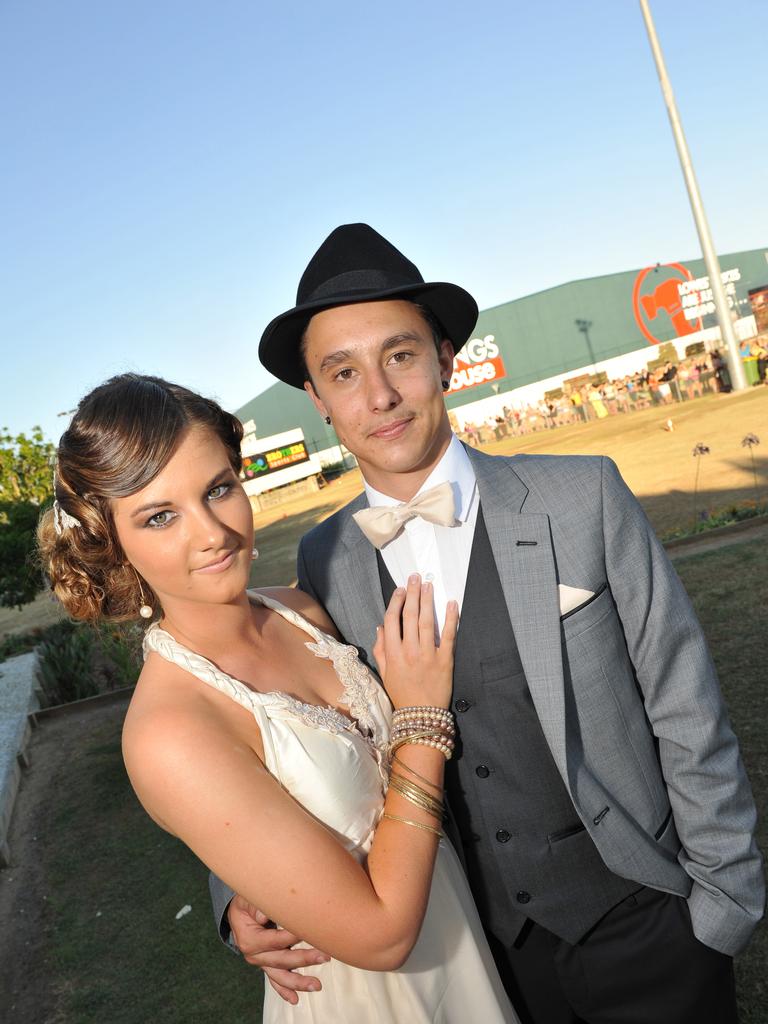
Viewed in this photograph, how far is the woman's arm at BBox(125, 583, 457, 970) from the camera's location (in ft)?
5.31

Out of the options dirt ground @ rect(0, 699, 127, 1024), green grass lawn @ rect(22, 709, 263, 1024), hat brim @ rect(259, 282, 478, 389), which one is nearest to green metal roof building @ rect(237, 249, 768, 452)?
dirt ground @ rect(0, 699, 127, 1024)

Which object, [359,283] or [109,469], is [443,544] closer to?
[359,283]

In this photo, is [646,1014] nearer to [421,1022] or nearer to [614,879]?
[614,879]

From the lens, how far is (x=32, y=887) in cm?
526

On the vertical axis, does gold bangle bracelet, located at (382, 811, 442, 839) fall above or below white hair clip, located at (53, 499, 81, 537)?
below

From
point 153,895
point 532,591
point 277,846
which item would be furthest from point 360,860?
point 153,895

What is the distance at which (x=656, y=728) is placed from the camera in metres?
2.03

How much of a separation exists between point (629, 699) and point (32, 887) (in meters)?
4.79

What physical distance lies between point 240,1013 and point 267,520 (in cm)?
2579

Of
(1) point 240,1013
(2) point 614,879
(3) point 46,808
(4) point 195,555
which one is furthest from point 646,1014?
(3) point 46,808

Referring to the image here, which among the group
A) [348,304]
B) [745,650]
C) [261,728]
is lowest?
[745,650]

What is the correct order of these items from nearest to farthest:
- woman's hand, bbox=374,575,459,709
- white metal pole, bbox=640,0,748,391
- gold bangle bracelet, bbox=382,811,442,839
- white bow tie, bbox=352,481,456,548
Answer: gold bangle bracelet, bbox=382,811,442,839 < woman's hand, bbox=374,575,459,709 < white bow tie, bbox=352,481,456,548 < white metal pole, bbox=640,0,748,391

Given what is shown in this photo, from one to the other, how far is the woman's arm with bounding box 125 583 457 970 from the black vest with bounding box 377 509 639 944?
34 centimetres

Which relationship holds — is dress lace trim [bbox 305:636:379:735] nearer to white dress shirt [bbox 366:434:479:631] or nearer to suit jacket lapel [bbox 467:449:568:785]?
white dress shirt [bbox 366:434:479:631]
